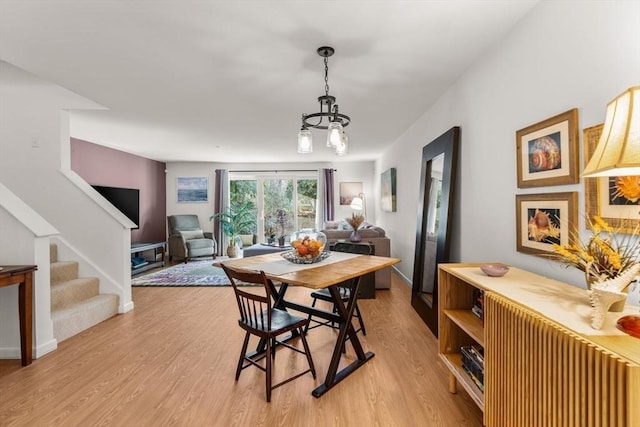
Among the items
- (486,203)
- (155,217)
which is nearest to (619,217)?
(486,203)

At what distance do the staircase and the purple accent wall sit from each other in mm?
2304

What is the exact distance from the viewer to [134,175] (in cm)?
648

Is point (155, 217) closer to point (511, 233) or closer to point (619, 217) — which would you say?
point (511, 233)

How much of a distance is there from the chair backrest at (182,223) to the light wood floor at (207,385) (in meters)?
4.00

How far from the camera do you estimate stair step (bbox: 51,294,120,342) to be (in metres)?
2.80

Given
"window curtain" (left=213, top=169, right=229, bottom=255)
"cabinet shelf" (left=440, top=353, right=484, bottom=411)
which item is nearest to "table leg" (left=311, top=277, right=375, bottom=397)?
"cabinet shelf" (left=440, top=353, right=484, bottom=411)

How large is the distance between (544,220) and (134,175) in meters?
7.11

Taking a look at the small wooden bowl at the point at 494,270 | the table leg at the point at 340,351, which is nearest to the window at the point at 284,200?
the table leg at the point at 340,351

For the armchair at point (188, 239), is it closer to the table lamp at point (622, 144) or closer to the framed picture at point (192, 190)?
the framed picture at point (192, 190)

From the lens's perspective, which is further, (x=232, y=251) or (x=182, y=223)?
(x=232, y=251)

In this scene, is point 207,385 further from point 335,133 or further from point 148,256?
point 148,256

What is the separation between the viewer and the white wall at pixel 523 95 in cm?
135

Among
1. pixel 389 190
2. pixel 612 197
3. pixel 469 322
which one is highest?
pixel 389 190

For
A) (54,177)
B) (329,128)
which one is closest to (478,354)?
(329,128)
